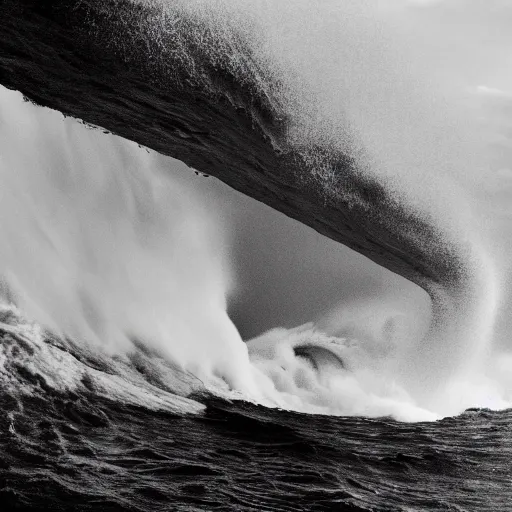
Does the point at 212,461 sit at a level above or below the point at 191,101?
below

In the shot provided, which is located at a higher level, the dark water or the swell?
the swell

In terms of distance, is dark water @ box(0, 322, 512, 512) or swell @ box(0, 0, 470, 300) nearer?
dark water @ box(0, 322, 512, 512)

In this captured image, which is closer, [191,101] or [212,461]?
[212,461]

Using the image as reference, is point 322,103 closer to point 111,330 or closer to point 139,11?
point 139,11

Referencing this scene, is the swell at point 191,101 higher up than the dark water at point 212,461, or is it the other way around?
the swell at point 191,101
